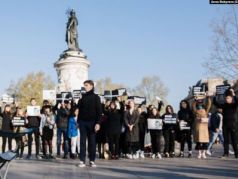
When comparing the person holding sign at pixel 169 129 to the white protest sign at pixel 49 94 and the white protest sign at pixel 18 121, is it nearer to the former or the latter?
the white protest sign at pixel 18 121

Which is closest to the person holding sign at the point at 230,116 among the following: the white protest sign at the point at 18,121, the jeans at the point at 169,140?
the jeans at the point at 169,140

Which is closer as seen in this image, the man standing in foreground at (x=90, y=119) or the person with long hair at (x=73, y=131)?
the man standing in foreground at (x=90, y=119)

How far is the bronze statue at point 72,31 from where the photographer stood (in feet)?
138

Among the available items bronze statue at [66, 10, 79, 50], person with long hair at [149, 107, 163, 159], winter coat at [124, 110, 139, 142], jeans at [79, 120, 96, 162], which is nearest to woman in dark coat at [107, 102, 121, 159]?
winter coat at [124, 110, 139, 142]

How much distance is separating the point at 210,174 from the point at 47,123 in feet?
25.5

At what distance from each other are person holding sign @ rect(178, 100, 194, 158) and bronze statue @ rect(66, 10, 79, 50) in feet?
85.5

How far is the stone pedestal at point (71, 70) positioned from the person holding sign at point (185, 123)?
2056cm

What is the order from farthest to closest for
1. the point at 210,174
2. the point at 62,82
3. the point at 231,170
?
1. the point at 62,82
2. the point at 231,170
3. the point at 210,174

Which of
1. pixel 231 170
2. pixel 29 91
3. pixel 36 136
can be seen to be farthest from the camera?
pixel 29 91

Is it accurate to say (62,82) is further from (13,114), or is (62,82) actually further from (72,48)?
(13,114)

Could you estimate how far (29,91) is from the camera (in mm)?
69438

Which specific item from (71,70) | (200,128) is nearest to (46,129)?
(200,128)

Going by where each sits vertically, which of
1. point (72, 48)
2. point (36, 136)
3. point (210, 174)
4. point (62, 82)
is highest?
point (72, 48)

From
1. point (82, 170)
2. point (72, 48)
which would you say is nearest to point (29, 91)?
point (72, 48)
